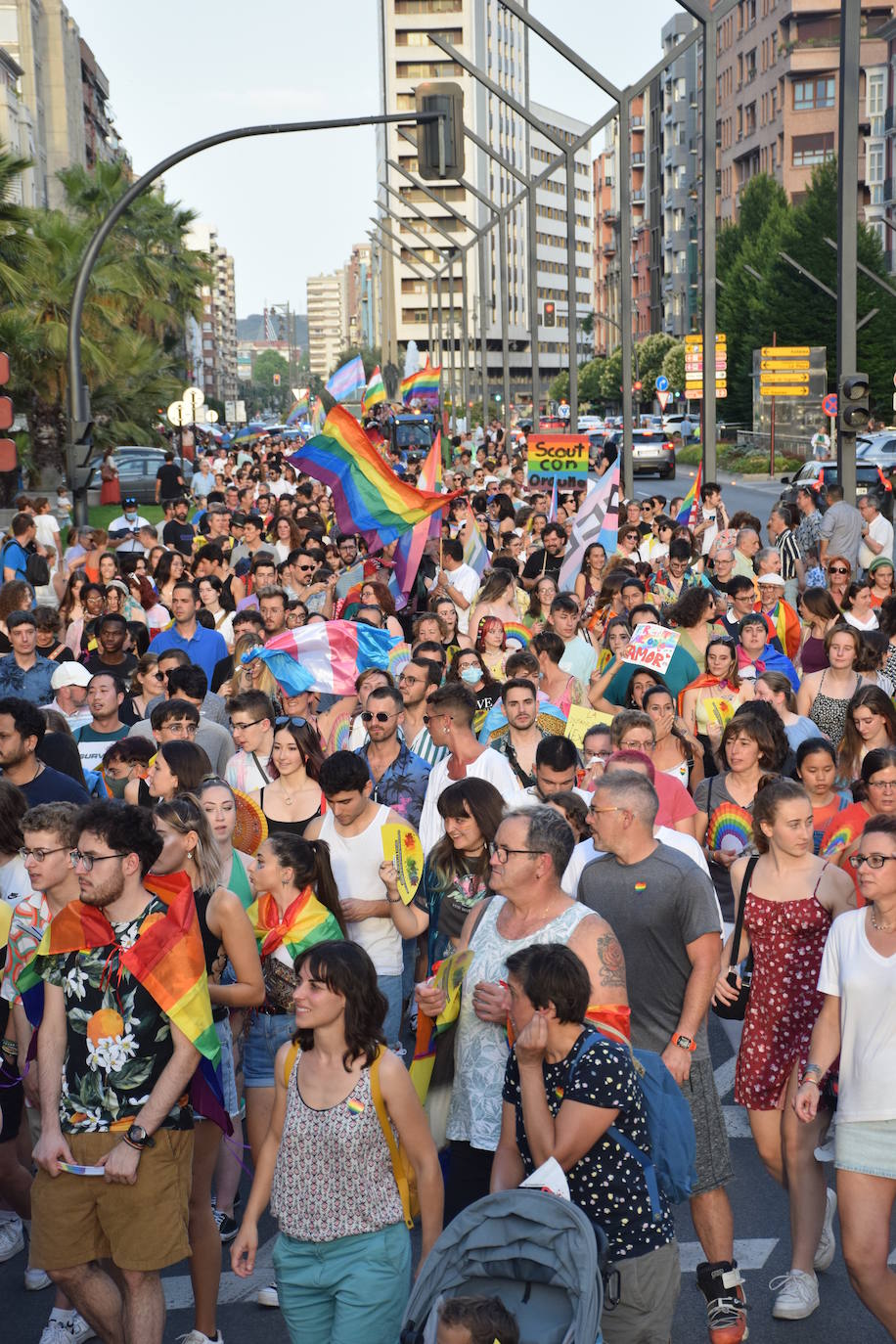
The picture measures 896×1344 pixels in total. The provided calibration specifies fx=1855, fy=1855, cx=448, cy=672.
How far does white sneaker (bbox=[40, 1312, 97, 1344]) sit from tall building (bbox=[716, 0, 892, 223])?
82.5 m

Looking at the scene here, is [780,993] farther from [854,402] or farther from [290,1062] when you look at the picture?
[854,402]

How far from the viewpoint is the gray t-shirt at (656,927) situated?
5.70 m

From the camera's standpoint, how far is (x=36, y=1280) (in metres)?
6.29

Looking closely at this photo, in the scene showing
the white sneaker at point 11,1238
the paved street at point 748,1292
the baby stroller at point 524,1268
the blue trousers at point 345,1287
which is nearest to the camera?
the baby stroller at point 524,1268

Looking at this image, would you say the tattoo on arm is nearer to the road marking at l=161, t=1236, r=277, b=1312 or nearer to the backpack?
the backpack

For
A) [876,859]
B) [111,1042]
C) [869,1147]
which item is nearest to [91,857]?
[111,1042]

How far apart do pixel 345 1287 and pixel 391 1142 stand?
37cm

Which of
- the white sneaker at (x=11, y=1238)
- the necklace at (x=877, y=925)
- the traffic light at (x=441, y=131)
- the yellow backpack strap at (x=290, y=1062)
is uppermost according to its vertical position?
the traffic light at (x=441, y=131)

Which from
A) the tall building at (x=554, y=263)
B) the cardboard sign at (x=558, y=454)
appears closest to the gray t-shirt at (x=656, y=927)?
the cardboard sign at (x=558, y=454)

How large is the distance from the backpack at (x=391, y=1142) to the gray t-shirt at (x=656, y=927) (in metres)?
1.14

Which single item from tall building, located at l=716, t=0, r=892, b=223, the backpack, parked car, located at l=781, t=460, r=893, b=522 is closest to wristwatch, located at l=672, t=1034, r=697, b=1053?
the backpack

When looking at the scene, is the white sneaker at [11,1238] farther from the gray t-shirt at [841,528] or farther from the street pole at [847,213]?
the gray t-shirt at [841,528]

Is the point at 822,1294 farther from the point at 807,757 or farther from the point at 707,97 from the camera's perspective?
the point at 707,97

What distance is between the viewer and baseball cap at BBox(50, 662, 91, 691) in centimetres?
991
